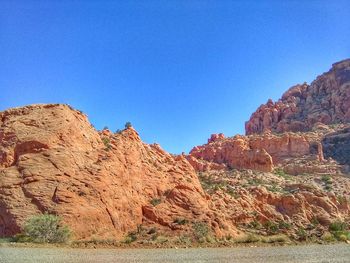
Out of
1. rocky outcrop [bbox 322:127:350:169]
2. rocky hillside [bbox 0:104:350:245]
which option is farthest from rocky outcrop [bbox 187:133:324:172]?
rocky hillside [bbox 0:104:350:245]

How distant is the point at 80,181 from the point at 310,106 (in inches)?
3694

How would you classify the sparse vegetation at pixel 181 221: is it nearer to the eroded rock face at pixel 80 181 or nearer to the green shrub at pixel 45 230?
the eroded rock face at pixel 80 181

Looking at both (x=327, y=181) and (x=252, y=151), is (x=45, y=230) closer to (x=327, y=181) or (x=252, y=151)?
(x=327, y=181)

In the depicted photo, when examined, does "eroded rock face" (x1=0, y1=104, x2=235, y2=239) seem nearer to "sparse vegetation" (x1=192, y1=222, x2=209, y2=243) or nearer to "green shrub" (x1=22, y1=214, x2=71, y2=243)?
"sparse vegetation" (x1=192, y1=222, x2=209, y2=243)

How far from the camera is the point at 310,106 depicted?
110m

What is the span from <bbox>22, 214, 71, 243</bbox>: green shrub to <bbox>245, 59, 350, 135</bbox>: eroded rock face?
85.9m

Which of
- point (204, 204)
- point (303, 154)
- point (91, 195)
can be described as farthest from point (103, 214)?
point (303, 154)

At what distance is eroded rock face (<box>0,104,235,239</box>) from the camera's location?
2545cm

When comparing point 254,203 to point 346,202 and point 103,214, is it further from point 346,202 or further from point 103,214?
point 103,214

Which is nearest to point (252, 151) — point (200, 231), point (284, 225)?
point (284, 225)

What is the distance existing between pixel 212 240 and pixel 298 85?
108280 millimetres

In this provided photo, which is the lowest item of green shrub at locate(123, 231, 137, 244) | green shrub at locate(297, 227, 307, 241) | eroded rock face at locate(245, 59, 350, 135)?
green shrub at locate(297, 227, 307, 241)

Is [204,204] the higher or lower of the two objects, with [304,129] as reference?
lower

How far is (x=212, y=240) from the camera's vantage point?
27312 mm
